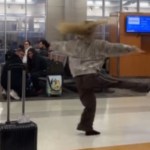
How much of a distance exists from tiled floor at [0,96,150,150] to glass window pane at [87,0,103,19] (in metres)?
8.24

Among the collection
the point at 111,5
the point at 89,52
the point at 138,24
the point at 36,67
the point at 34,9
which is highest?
the point at 111,5

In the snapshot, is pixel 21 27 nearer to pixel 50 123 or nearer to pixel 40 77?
pixel 40 77

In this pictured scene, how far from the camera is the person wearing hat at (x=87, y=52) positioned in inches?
189

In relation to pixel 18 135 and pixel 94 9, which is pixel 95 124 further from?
pixel 94 9

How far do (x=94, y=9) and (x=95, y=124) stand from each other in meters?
11.0

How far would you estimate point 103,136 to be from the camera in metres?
4.98

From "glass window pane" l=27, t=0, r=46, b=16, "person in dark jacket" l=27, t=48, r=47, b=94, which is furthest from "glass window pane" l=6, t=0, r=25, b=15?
"person in dark jacket" l=27, t=48, r=47, b=94

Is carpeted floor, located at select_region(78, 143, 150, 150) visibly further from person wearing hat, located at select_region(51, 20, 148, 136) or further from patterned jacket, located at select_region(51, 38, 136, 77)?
patterned jacket, located at select_region(51, 38, 136, 77)

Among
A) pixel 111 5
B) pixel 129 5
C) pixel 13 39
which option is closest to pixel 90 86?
pixel 13 39

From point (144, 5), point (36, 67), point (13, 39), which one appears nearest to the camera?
point (36, 67)

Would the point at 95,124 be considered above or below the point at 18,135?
below

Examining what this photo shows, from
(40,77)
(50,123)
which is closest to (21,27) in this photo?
(40,77)

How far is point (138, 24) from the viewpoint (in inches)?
498

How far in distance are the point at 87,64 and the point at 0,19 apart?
1121 cm
